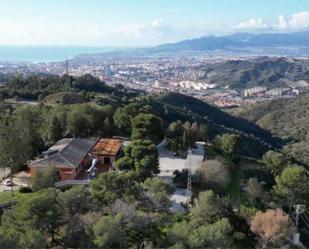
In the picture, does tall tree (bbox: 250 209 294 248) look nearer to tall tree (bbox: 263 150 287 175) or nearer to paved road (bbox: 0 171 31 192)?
tall tree (bbox: 263 150 287 175)

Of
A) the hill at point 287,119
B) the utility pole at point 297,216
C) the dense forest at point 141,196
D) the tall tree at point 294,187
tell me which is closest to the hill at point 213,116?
the hill at point 287,119

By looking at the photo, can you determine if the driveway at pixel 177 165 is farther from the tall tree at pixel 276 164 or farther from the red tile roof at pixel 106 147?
the tall tree at pixel 276 164

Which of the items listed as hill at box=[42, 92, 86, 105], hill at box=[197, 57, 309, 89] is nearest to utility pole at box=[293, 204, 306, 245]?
hill at box=[42, 92, 86, 105]

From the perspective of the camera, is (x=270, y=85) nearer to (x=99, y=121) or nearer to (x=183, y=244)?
(x=99, y=121)

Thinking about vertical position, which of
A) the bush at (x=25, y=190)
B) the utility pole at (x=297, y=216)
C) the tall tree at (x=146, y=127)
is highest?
the tall tree at (x=146, y=127)

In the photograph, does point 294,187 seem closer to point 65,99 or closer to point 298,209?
point 298,209

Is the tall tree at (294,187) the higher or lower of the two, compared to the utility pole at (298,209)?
higher
